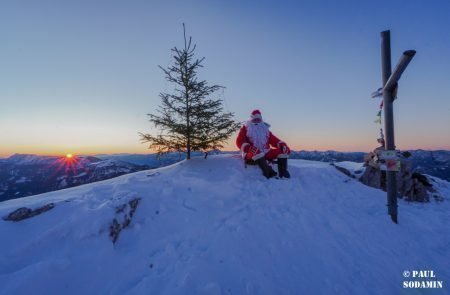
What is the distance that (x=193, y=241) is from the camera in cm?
411

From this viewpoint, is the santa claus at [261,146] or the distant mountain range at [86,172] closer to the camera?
the santa claus at [261,146]

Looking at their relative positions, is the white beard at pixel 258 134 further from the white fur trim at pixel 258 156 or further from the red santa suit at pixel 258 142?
the white fur trim at pixel 258 156

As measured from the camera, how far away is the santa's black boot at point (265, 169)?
731 cm

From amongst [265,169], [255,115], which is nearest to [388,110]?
[265,169]

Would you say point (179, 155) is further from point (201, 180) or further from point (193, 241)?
point (193, 241)

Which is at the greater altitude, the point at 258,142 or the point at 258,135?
the point at 258,135

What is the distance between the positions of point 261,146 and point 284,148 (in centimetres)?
85

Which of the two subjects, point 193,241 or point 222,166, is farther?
point 222,166

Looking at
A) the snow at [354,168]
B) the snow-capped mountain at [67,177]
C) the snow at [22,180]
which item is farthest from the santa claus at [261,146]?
the snow at [22,180]

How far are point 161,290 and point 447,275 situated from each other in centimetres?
Result: 473

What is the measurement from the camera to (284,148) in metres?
7.79

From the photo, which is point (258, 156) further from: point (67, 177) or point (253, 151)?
point (67, 177)

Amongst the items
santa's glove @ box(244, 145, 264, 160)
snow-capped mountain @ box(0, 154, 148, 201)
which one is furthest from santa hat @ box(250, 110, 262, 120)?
snow-capped mountain @ box(0, 154, 148, 201)

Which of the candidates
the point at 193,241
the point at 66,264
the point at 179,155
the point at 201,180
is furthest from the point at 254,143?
the point at 66,264
